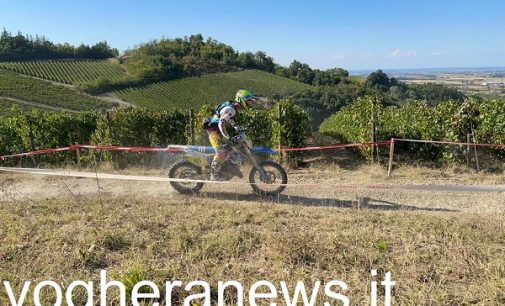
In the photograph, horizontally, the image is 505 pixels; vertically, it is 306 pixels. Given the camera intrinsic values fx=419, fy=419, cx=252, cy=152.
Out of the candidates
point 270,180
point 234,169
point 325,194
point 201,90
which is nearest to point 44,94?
point 201,90

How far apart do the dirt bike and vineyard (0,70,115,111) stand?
70.5 m

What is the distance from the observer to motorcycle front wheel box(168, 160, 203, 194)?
8250 millimetres

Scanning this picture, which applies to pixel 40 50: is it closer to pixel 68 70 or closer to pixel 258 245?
pixel 68 70

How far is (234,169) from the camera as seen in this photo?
8078 millimetres

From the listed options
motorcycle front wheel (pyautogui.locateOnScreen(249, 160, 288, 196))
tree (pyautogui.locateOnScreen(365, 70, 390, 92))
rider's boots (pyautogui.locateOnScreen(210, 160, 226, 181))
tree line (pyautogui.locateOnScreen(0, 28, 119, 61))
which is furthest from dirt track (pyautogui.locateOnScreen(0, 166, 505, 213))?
tree line (pyautogui.locateOnScreen(0, 28, 119, 61))

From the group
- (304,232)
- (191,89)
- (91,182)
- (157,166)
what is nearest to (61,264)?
(304,232)

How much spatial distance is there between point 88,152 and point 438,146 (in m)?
10.6

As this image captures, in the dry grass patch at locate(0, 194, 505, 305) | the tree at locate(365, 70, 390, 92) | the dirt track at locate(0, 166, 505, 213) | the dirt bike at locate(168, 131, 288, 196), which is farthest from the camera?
the tree at locate(365, 70, 390, 92)

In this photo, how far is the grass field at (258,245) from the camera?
393 cm

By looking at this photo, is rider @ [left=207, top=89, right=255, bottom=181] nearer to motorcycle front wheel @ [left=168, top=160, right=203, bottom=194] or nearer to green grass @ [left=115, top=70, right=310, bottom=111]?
motorcycle front wheel @ [left=168, top=160, right=203, bottom=194]

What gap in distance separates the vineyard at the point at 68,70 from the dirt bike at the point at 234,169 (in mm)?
100591

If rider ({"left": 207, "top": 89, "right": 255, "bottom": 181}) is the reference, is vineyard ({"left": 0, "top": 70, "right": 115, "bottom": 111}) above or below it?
above

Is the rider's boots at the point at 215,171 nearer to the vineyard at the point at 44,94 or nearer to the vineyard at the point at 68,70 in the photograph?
the vineyard at the point at 44,94

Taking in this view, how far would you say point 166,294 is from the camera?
3744mm
